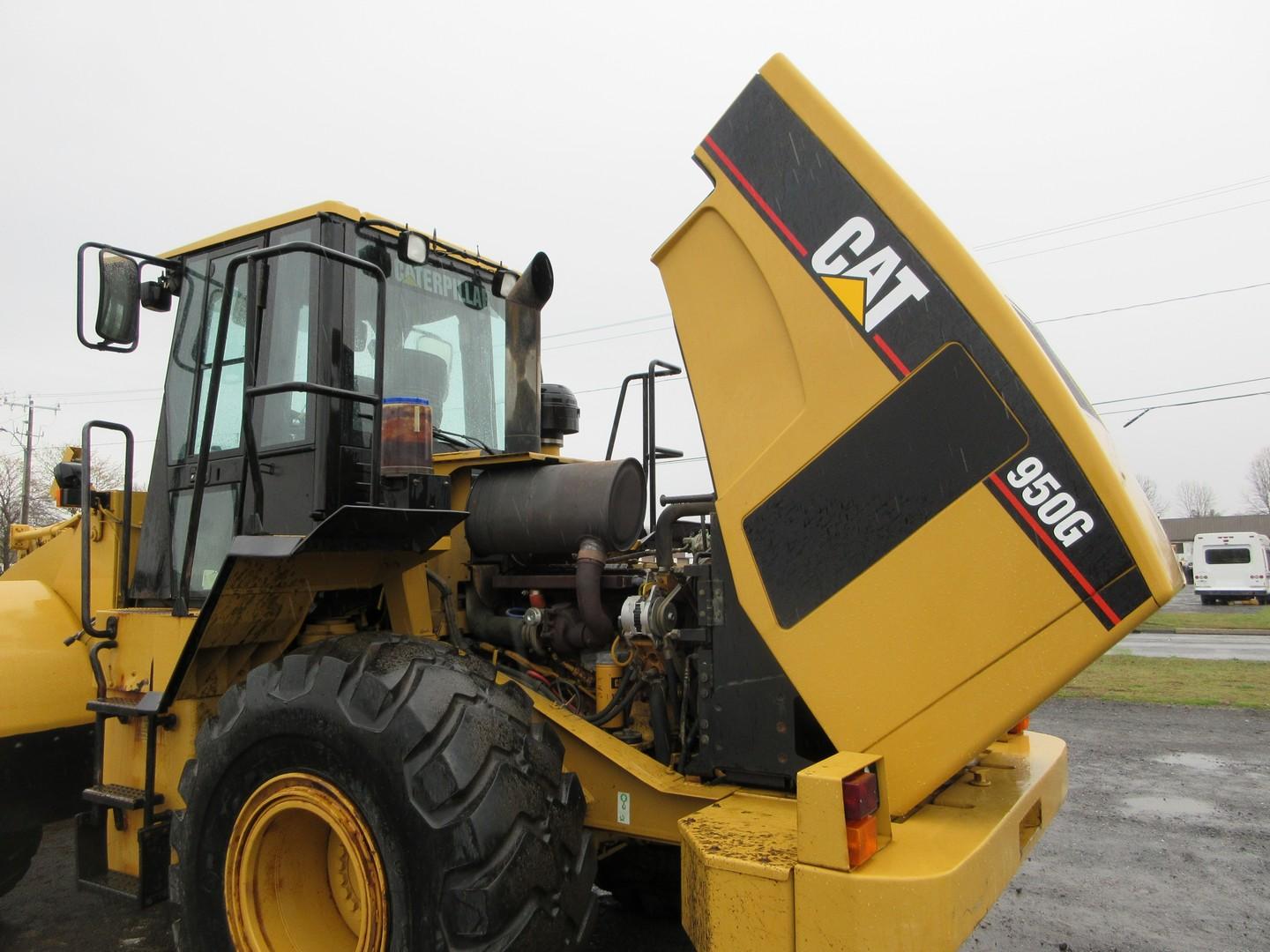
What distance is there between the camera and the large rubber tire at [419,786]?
256cm

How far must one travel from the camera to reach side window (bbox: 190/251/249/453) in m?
4.01

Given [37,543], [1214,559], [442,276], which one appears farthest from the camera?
[1214,559]

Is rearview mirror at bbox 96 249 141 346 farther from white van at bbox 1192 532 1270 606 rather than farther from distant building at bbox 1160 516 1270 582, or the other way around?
distant building at bbox 1160 516 1270 582

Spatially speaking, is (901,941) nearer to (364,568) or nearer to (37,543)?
(364,568)

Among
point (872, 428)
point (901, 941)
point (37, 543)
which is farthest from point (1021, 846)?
point (37, 543)

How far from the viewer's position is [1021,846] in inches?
111

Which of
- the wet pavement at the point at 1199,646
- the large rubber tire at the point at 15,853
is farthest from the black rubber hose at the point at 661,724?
the wet pavement at the point at 1199,646

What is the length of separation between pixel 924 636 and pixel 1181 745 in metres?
7.30

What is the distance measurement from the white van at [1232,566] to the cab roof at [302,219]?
35.4 meters

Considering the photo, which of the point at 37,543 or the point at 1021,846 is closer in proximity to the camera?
the point at 1021,846

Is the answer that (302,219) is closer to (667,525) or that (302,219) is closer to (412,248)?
(412,248)

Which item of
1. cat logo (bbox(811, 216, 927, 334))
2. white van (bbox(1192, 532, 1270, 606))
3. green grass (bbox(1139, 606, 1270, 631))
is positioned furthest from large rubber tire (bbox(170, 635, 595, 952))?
white van (bbox(1192, 532, 1270, 606))

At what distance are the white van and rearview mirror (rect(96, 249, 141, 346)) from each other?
120 feet

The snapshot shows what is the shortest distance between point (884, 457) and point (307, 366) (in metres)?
2.36
